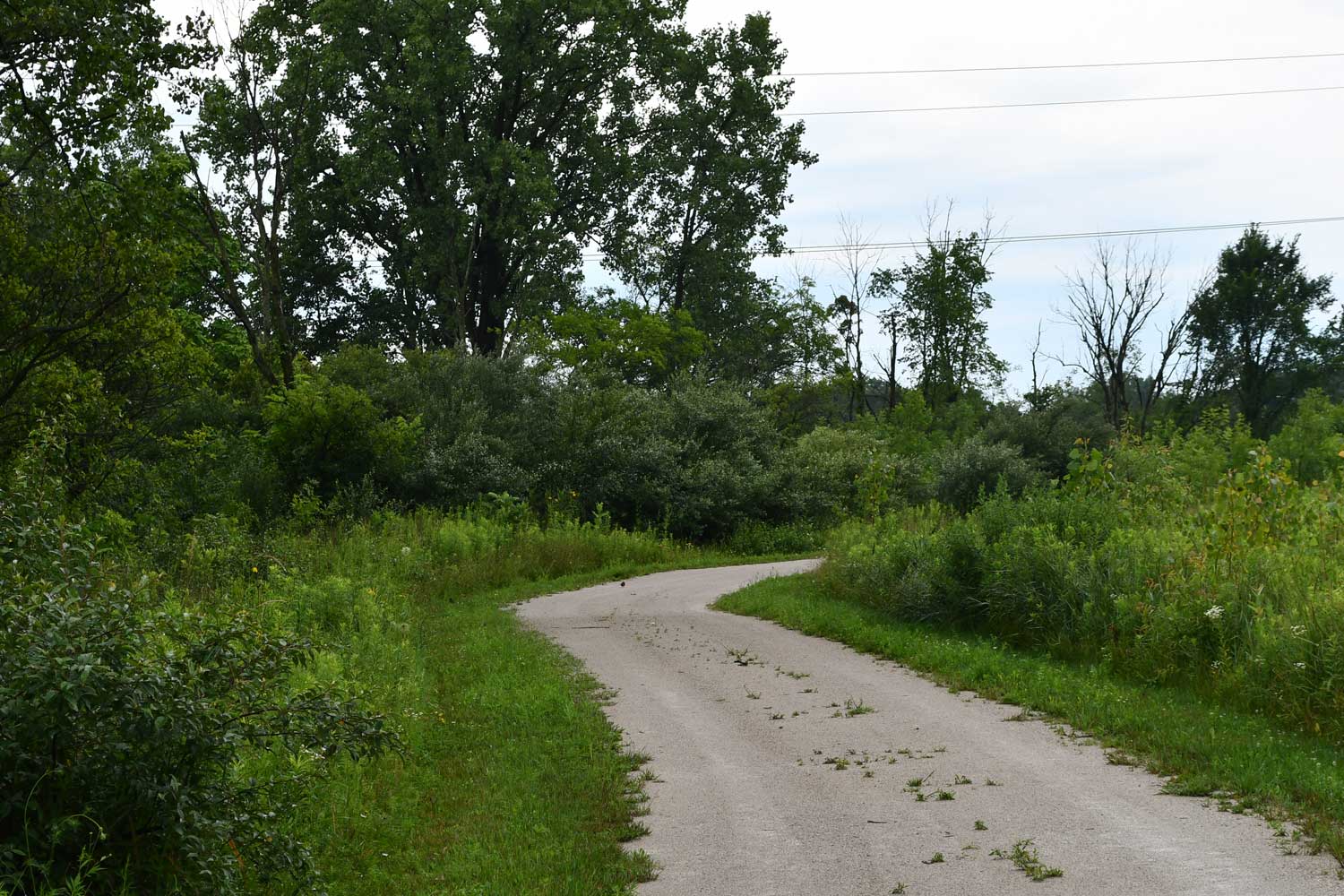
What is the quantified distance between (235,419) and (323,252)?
13430mm

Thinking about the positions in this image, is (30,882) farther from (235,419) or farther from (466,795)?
(235,419)

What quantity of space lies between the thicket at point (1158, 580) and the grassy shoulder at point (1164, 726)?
0.34 meters

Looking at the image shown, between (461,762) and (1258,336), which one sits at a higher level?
(1258,336)

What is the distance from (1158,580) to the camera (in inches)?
405

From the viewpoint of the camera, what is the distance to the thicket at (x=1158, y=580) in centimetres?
827

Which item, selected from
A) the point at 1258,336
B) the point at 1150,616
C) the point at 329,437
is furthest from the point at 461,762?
the point at 1258,336

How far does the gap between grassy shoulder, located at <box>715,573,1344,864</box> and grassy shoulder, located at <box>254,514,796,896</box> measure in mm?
3350

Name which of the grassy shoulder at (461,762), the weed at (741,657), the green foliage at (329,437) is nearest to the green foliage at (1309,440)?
the weed at (741,657)

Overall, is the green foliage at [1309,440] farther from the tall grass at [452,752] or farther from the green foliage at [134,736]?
the green foliage at [134,736]

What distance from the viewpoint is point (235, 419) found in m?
28.2

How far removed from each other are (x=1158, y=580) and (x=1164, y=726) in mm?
2787

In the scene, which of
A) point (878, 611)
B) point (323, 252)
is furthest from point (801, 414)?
point (878, 611)

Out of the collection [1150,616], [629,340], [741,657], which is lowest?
[741,657]

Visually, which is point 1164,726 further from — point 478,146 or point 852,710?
point 478,146
